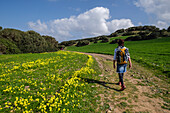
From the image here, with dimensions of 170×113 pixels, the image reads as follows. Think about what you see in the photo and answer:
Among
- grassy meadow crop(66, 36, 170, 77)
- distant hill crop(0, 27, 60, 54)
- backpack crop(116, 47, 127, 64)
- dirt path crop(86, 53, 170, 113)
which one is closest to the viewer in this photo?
dirt path crop(86, 53, 170, 113)

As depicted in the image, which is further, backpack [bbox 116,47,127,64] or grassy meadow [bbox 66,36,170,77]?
grassy meadow [bbox 66,36,170,77]

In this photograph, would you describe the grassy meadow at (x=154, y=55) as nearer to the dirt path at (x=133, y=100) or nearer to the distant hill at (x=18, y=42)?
the dirt path at (x=133, y=100)

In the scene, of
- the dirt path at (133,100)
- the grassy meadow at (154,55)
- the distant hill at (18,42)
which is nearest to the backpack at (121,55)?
the dirt path at (133,100)

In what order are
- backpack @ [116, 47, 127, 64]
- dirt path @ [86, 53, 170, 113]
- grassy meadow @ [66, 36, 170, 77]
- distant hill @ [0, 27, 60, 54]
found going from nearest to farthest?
dirt path @ [86, 53, 170, 113] → backpack @ [116, 47, 127, 64] → grassy meadow @ [66, 36, 170, 77] → distant hill @ [0, 27, 60, 54]

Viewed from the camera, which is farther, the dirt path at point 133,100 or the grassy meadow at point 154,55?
the grassy meadow at point 154,55

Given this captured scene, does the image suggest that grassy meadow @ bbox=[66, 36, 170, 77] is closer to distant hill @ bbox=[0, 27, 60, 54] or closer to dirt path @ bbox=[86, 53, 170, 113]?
dirt path @ bbox=[86, 53, 170, 113]

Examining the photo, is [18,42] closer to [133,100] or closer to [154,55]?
[133,100]

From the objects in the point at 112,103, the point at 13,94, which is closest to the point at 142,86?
the point at 112,103

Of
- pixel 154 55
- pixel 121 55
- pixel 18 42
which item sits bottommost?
pixel 154 55

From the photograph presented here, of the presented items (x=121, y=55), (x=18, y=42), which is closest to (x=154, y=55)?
(x=121, y=55)

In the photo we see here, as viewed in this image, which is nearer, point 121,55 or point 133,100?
point 133,100

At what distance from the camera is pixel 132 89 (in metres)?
7.46

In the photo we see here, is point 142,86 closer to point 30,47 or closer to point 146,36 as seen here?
point 30,47

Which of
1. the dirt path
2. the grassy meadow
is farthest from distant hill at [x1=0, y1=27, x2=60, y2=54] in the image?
the dirt path
